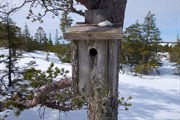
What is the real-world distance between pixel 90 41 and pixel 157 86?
38.8 ft

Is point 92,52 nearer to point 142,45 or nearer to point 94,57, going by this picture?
point 94,57

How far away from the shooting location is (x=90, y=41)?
262 cm

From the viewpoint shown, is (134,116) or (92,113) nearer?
(92,113)

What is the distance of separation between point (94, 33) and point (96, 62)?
33 cm

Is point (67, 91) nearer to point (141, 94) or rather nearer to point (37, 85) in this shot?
point (37, 85)

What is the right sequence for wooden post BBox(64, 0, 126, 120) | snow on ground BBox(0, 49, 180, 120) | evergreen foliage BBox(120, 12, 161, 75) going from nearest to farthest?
wooden post BBox(64, 0, 126, 120), snow on ground BBox(0, 49, 180, 120), evergreen foliage BBox(120, 12, 161, 75)

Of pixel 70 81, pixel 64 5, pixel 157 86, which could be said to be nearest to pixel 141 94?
pixel 157 86

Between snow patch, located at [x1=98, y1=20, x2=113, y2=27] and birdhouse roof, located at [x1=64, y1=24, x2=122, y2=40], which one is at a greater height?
snow patch, located at [x1=98, y1=20, x2=113, y2=27]

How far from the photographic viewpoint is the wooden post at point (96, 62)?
2.58 metres

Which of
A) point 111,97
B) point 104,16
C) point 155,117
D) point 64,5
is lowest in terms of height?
point 155,117

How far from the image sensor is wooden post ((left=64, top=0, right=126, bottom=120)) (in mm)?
2580

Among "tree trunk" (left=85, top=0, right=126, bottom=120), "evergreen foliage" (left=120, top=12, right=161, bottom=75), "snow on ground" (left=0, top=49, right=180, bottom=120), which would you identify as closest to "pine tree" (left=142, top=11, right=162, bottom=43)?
"evergreen foliage" (left=120, top=12, right=161, bottom=75)

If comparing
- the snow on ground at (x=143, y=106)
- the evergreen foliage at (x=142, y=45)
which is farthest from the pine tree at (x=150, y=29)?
the snow on ground at (x=143, y=106)

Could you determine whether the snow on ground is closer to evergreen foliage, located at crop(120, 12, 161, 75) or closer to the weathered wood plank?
the weathered wood plank
